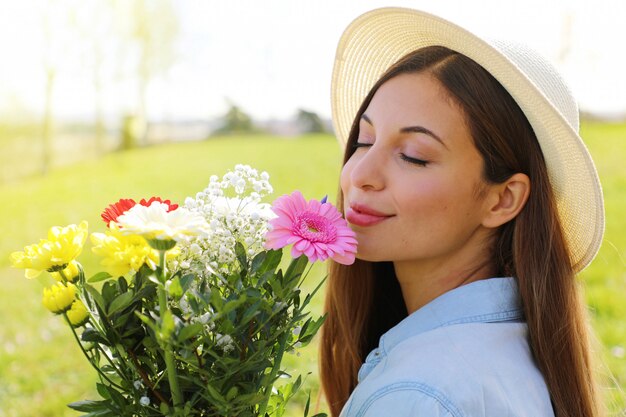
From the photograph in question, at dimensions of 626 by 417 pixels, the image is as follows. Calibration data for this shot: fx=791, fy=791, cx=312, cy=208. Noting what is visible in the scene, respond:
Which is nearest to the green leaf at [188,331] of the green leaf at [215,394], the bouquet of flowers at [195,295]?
the bouquet of flowers at [195,295]

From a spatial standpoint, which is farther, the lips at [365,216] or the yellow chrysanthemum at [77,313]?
the lips at [365,216]

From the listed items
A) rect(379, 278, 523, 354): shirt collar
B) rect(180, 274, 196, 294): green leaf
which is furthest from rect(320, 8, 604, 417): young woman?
rect(180, 274, 196, 294): green leaf

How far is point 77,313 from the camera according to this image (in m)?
1.35

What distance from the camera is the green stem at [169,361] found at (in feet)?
4.17

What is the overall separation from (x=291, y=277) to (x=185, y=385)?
26cm

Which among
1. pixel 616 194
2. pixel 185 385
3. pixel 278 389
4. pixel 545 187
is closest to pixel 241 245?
pixel 185 385

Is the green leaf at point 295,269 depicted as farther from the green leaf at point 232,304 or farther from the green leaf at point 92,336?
the green leaf at point 92,336

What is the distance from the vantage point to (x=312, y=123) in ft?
44.1

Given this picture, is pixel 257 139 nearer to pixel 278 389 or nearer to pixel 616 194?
pixel 616 194

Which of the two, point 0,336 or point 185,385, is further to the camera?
point 0,336

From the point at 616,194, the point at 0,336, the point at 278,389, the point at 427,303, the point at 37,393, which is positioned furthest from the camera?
the point at 616,194

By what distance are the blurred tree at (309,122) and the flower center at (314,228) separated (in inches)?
470

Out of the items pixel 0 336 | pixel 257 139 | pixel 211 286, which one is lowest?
pixel 257 139

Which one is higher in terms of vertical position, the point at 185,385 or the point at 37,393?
the point at 185,385
